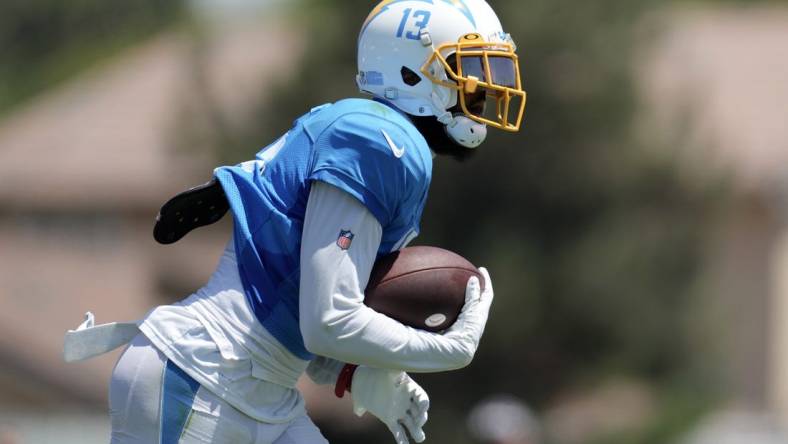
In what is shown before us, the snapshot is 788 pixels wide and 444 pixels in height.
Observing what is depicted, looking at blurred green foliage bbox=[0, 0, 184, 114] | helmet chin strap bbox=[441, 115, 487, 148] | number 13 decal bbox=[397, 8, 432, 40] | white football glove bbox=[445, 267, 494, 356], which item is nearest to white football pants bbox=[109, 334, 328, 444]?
white football glove bbox=[445, 267, 494, 356]

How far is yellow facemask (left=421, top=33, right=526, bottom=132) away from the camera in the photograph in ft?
14.0

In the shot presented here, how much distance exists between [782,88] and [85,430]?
48.5 feet

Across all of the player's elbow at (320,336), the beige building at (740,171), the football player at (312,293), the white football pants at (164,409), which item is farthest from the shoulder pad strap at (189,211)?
the beige building at (740,171)

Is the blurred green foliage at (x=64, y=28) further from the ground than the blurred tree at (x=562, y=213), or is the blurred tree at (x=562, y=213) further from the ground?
the blurred tree at (x=562, y=213)

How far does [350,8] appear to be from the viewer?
1686cm

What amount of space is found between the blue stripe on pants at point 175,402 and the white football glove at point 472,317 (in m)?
0.71

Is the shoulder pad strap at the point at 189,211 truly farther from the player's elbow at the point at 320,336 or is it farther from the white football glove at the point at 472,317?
the white football glove at the point at 472,317

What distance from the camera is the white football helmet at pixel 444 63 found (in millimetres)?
4293

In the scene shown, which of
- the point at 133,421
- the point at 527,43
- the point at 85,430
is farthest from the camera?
the point at 527,43

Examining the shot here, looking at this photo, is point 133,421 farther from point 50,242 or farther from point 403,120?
point 50,242

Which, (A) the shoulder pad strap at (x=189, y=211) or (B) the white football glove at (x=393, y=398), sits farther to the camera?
(A) the shoulder pad strap at (x=189, y=211)

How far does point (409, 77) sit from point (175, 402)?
1.15 meters

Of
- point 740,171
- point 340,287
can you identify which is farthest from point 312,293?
point 740,171

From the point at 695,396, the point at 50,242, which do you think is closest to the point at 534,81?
the point at 695,396
